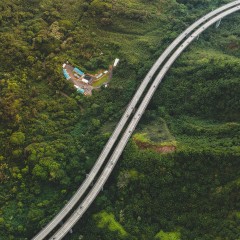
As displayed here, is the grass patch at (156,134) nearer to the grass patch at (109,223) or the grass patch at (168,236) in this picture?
the grass patch at (109,223)

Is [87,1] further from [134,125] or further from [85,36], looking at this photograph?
[134,125]

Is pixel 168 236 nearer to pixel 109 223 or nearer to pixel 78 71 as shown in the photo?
pixel 109 223

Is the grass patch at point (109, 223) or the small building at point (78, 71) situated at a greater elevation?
the small building at point (78, 71)

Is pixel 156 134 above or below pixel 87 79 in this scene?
below

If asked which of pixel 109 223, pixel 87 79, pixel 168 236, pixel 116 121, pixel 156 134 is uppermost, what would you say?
pixel 87 79

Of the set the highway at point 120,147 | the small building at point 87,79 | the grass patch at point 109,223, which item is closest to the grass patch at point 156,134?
the highway at point 120,147

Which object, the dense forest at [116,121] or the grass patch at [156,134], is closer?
the dense forest at [116,121]

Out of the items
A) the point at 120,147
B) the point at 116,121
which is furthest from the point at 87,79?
the point at 120,147

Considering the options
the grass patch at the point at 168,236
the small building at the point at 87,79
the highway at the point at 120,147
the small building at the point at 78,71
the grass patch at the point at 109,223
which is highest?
the small building at the point at 78,71

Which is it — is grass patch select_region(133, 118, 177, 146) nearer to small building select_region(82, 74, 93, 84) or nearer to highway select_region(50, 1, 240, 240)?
highway select_region(50, 1, 240, 240)

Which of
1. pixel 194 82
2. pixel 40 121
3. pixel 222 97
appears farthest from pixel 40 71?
pixel 222 97
